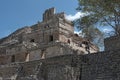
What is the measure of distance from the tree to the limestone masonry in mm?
2053

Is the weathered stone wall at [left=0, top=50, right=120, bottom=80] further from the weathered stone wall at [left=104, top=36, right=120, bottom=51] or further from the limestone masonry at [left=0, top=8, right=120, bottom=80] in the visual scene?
the weathered stone wall at [left=104, top=36, right=120, bottom=51]

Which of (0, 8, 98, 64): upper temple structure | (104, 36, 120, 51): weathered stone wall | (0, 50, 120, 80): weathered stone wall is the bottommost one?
(0, 50, 120, 80): weathered stone wall

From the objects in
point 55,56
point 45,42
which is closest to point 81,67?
point 55,56

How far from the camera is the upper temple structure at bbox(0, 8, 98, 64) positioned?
31.6m

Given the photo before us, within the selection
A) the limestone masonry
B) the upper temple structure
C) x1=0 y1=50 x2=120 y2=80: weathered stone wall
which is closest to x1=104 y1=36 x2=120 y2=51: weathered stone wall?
the limestone masonry

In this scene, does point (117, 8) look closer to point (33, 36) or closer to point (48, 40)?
point (48, 40)

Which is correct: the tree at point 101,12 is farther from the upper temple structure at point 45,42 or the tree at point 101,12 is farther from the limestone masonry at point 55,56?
the upper temple structure at point 45,42

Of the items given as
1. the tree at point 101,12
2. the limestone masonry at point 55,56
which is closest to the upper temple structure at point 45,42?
the limestone masonry at point 55,56

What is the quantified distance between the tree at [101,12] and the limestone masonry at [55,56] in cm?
205

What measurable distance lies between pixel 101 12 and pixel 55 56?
564 centimetres

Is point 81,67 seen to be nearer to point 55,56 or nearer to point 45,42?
point 55,56

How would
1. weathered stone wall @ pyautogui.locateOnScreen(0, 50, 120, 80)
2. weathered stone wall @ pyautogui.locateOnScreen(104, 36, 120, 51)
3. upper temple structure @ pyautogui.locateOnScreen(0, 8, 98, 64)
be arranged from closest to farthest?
1. weathered stone wall @ pyautogui.locateOnScreen(0, 50, 120, 80)
2. weathered stone wall @ pyautogui.locateOnScreen(104, 36, 120, 51)
3. upper temple structure @ pyautogui.locateOnScreen(0, 8, 98, 64)

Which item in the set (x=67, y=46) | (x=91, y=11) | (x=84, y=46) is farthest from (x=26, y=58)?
(x=91, y=11)

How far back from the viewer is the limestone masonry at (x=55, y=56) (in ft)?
53.4
